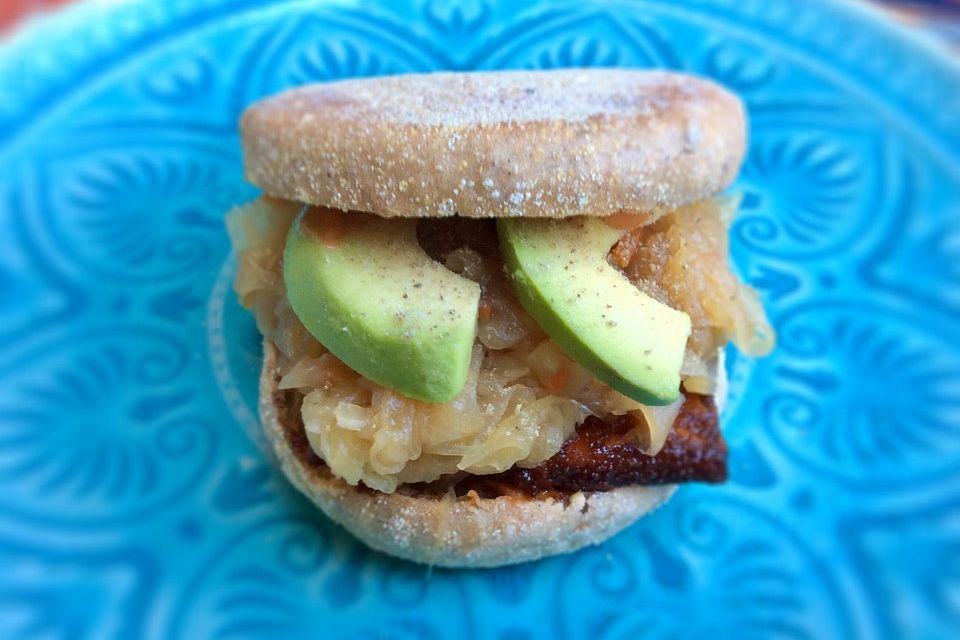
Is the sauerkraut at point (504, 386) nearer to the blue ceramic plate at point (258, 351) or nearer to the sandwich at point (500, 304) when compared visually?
the sandwich at point (500, 304)

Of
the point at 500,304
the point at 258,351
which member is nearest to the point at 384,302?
the point at 500,304

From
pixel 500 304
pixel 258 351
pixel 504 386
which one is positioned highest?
pixel 500 304

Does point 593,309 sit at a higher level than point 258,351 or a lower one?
higher

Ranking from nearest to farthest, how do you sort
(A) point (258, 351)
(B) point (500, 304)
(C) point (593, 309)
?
(C) point (593, 309) → (B) point (500, 304) → (A) point (258, 351)

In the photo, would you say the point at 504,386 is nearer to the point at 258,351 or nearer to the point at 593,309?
the point at 593,309

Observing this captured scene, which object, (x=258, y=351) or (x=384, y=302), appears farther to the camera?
(x=258, y=351)

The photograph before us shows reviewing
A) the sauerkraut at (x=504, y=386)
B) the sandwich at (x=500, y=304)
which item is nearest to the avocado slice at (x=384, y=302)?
the sandwich at (x=500, y=304)

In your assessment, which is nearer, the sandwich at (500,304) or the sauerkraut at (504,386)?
the sandwich at (500,304)

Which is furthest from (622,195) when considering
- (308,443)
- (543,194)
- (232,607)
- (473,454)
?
(232,607)
